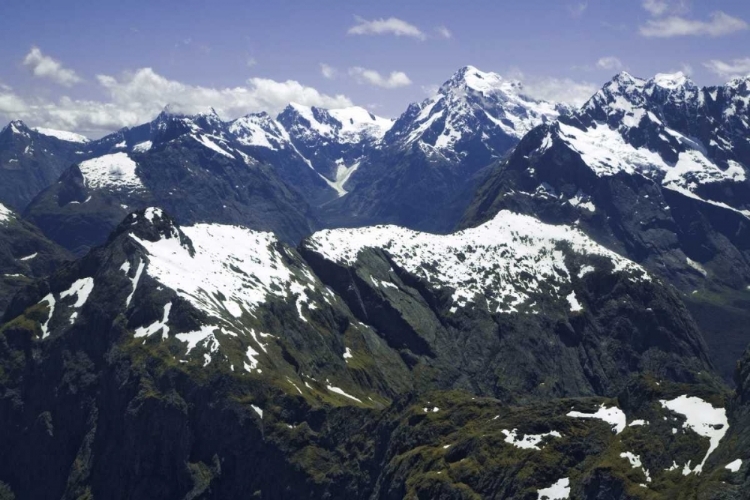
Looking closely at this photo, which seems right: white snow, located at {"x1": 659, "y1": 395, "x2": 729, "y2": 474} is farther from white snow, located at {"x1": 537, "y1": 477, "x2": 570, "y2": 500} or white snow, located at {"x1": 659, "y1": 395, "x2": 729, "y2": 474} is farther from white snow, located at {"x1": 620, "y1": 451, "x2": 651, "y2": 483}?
white snow, located at {"x1": 537, "y1": 477, "x2": 570, "y2": 500}

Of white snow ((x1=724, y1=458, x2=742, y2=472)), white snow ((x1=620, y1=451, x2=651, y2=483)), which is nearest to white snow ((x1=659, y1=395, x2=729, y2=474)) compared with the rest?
white snow ((x1=620, y1=451, x2=651, y2=483))

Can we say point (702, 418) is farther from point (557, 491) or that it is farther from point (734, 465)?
point (557, 491)

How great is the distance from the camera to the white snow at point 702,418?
579 feet

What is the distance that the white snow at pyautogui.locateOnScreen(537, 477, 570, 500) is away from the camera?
7116 inches

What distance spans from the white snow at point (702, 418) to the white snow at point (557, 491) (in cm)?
2363

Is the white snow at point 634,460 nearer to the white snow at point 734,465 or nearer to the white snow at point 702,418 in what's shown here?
the white snow at point 702,418

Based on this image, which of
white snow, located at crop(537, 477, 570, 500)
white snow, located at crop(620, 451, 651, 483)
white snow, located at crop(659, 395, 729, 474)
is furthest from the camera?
white snow, located at crop(537, 477, 570, 500)

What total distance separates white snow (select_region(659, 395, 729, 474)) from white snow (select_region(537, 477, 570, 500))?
23630 millimetres

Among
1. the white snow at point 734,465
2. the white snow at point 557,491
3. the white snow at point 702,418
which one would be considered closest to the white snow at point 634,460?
the white snow at point 702,418

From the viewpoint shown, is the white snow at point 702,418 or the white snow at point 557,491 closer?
the white snow at point 702,418

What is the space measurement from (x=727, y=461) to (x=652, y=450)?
20706 millimetres

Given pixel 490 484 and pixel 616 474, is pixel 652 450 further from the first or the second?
pixel 490 484

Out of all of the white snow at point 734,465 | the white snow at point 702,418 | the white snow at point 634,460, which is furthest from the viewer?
the white snow at point 702,418

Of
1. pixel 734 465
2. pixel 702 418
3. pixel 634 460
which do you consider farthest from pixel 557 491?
pixel 734 465
